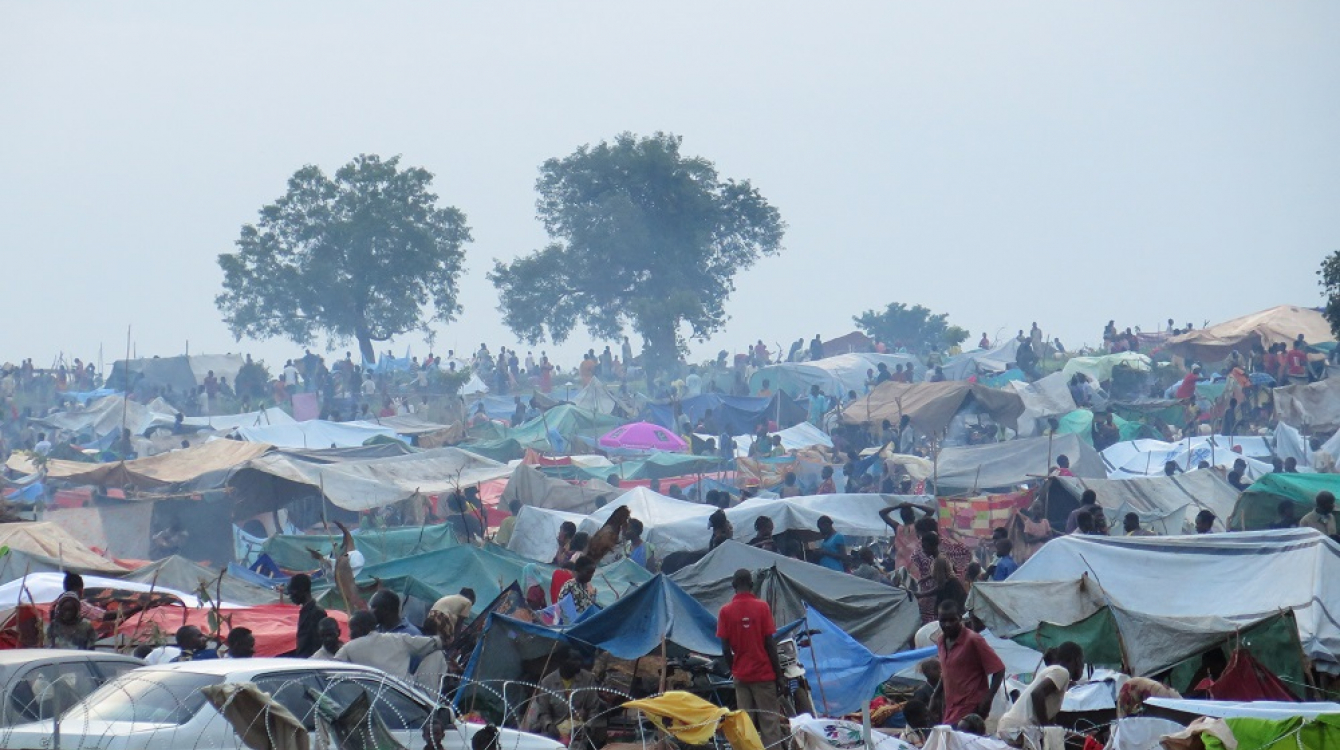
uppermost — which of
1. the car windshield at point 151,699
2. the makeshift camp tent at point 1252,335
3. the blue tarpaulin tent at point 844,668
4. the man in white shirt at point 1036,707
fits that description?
the makeshift camp tent at point 1252,335

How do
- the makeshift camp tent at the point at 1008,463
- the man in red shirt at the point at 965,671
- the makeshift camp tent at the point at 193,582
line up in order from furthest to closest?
the makeshift camp tent at the point at 1008,463 → the makeshift camp tent at the point at 193,582 → the man in red shirt at the point at 965,671

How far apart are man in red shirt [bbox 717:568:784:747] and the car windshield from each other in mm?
4054

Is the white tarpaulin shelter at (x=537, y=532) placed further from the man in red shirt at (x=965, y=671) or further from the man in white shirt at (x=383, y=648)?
the man in red shirt at (x=965, y=671)

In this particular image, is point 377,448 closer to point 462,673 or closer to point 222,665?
point 462,673

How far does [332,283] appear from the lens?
53250 millimetres

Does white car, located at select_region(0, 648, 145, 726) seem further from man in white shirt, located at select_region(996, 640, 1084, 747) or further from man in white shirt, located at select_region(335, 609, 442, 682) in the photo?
man in white shirt, located at select_region(996, 640, 1084, 747)

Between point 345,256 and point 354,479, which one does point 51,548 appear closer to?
point 354,479

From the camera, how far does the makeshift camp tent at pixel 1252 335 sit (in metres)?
38.3

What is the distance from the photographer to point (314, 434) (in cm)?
3294

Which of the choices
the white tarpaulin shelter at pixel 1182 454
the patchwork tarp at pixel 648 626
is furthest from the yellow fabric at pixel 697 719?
the white tarpaulin shelter at pixel 1182 454

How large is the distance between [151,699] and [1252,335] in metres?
34.3

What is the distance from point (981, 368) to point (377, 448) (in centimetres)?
1825

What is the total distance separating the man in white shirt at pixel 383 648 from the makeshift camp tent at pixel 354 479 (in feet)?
38.9

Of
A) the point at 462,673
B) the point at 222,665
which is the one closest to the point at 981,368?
the point at 462,673
